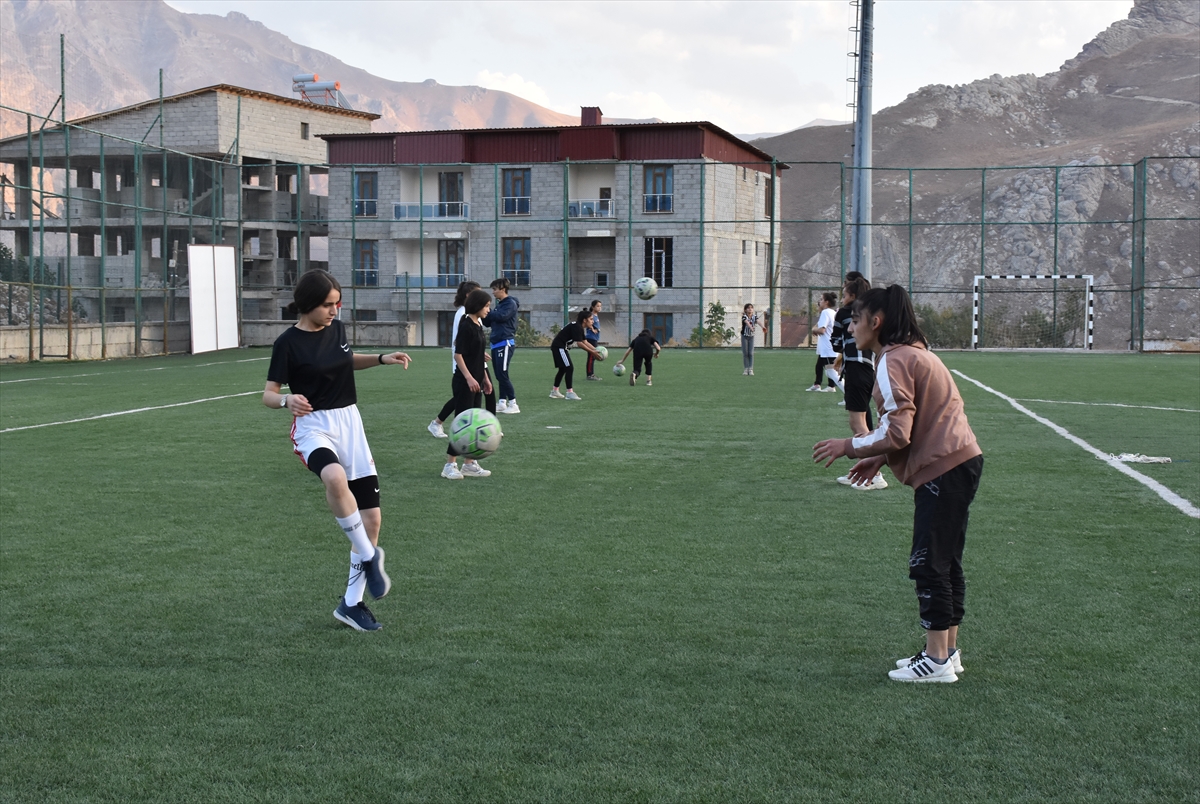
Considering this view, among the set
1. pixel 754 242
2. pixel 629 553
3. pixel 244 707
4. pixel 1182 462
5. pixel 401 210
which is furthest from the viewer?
pixel 401 210

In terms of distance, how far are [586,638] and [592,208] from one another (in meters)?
48.0

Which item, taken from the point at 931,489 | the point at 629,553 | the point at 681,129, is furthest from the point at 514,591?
the point at 681,129

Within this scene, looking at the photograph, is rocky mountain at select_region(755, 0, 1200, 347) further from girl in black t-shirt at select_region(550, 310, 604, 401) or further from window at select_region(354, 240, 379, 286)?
girl in black t-shirt at select_region(550, 310, 604, 401)

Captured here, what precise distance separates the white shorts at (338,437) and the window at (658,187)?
4519 cm

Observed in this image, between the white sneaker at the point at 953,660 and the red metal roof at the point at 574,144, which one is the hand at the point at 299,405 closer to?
the white sneaker at the point at 953,660

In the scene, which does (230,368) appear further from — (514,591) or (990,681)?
(990,681)

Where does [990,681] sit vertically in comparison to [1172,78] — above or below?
below

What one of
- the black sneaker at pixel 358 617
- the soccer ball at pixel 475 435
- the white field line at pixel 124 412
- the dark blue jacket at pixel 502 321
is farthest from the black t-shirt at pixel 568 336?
the black sneaker at pixel 358 617

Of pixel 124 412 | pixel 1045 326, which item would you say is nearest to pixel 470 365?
pixel 124 412

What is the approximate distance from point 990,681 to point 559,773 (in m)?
2.01

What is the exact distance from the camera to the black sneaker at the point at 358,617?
5.65 m

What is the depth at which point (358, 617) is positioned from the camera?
18.6ft

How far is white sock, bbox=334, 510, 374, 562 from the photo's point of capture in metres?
5.77

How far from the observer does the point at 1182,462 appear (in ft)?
37.2
